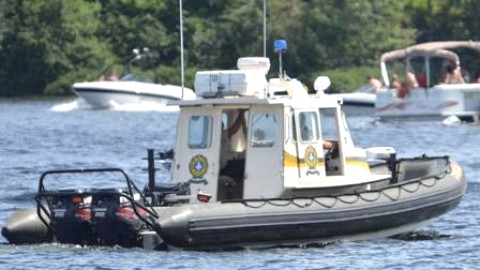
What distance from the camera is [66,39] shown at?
76.6 meters

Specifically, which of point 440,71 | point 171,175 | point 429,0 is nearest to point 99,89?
point 440,71

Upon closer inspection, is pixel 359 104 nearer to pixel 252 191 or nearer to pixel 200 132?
pixel 200 132

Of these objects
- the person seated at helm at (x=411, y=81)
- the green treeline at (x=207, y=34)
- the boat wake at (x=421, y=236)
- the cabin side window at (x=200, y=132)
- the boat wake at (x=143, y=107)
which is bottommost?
the boat wake at (x=421, y=236)

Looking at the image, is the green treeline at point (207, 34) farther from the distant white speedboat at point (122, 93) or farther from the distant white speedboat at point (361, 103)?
the distant white speedboat at point (361, 103)

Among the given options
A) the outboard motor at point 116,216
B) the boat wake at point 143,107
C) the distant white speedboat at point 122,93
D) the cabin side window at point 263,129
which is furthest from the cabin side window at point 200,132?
the boat wake at point 143,107

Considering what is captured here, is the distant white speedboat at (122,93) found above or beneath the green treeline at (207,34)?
beneath

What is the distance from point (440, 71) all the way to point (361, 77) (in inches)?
232

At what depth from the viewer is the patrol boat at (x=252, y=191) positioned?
21.9m

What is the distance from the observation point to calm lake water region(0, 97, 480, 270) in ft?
71.2

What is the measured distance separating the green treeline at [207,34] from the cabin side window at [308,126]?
4613 cm

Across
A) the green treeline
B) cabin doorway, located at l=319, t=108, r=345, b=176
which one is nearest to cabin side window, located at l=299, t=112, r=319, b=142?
cabin doorway, located at l=319, t=108, r=345, b=176

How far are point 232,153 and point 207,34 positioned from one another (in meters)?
51.2

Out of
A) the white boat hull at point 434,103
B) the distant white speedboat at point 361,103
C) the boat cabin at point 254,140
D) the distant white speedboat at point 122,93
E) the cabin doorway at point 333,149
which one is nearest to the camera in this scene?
→ the boat cabin at point 254,140

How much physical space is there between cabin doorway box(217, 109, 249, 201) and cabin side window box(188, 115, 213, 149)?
0.58 ft
